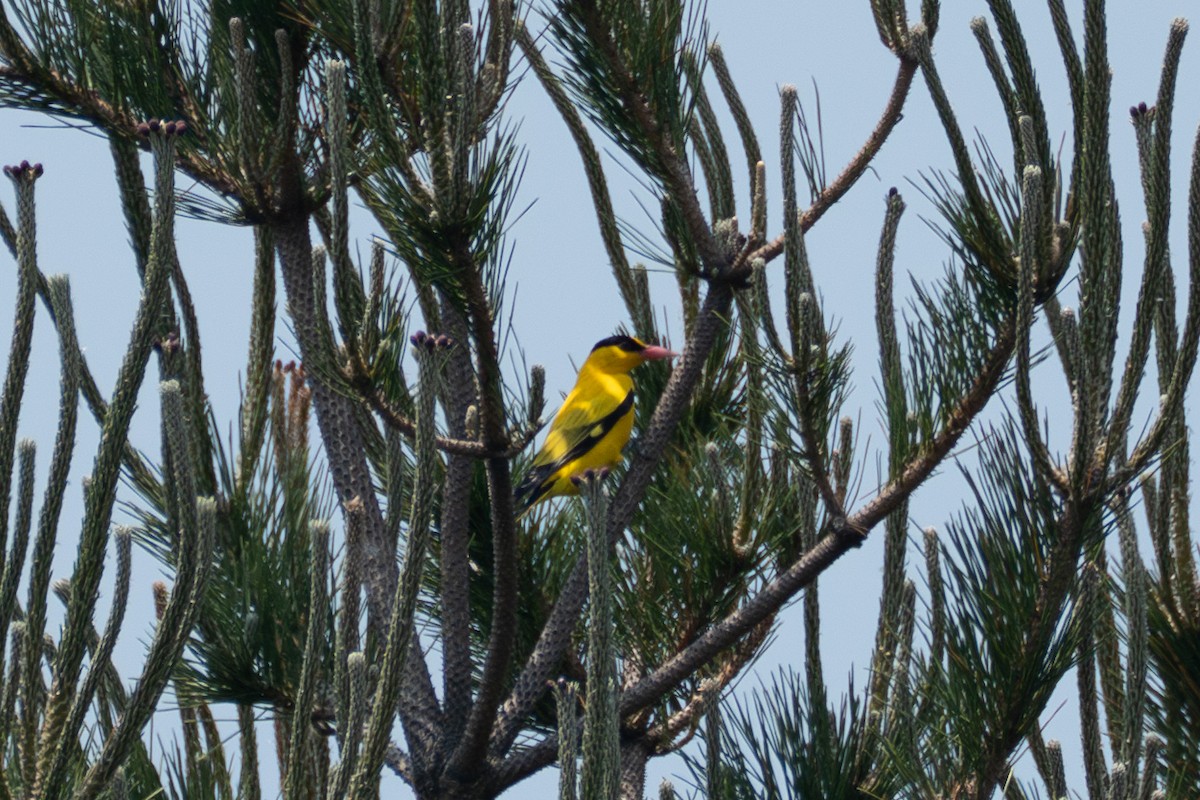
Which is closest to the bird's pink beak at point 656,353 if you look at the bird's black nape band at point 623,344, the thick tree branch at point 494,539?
the bird's black nape band at point 623,344

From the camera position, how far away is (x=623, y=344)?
5.27 metres

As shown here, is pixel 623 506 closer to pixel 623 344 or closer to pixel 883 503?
pixel 883 503

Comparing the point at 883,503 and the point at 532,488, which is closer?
the point at 883,503

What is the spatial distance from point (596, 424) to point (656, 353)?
4.91 feet

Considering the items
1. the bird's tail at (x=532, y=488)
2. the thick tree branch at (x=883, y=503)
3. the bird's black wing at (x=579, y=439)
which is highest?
the bird's black wing at (x=579, y=439)

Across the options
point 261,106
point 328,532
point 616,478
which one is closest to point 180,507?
point 328,532

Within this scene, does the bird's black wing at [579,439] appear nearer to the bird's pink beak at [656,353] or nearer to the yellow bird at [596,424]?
the yellow bird at [596,424]

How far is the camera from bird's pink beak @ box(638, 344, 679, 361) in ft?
13.8

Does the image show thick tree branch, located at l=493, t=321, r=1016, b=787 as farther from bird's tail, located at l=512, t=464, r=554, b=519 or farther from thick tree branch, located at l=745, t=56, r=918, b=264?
bird's tail, located at l=512, t=464, r=554, b=519

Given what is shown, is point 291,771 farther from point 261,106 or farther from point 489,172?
point 261,106

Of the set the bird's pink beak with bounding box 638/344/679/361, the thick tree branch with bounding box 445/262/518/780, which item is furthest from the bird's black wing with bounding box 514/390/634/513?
the thick tree branch with bounding box 445/262/518/780

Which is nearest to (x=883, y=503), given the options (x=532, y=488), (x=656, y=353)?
(x=656, y=353)

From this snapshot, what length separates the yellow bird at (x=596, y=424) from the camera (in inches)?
218

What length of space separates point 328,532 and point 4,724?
511mm
